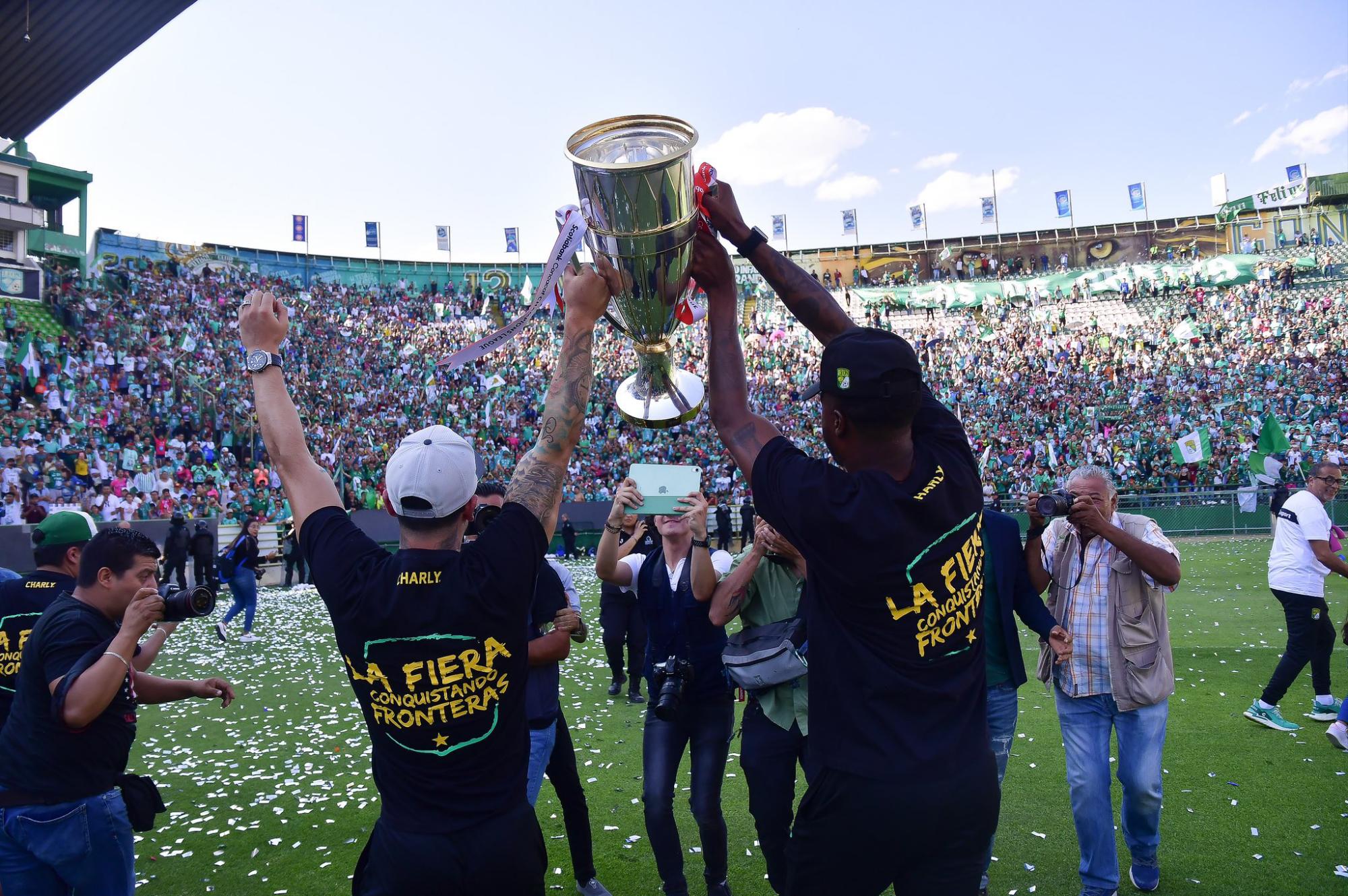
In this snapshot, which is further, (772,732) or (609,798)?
(609,798)

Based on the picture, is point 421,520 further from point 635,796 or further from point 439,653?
point 635,796

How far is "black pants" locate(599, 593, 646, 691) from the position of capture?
8.80m

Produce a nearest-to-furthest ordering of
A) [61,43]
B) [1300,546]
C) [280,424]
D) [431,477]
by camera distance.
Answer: [431,477], [280,424], [1300,546], [61,43]

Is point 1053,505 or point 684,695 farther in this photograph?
point 684,695

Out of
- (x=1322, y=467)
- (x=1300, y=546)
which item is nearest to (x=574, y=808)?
(x=1300, y=546)

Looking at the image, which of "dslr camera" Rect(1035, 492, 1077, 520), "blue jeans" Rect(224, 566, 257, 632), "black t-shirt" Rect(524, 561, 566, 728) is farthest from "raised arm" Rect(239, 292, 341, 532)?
"blue jeans" Rect(224, 566, 257, 632)

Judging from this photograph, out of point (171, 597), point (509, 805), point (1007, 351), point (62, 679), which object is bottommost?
point (509, 805)

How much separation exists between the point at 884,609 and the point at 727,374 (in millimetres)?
764

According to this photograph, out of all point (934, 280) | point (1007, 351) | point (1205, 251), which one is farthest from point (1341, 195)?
point (1007, 351)

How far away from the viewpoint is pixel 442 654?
2.23 metres

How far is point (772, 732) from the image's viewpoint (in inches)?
161

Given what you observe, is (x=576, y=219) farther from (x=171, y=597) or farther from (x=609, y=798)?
(x=609, y=798)

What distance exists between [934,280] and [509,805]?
168 feet

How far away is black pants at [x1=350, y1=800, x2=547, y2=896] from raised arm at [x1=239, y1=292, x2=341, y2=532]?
89 cm
